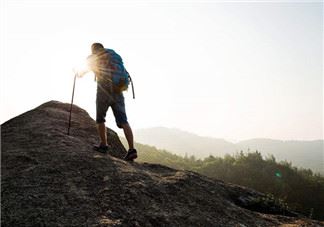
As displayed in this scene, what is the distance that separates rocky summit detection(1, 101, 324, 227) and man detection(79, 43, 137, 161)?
0.67 m

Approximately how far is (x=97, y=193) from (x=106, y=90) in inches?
126

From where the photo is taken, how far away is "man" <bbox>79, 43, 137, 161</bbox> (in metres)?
7.43

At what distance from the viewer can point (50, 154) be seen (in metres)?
6.16

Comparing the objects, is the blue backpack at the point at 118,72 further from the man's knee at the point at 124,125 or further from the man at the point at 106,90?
the man's knee at the point at 124,125

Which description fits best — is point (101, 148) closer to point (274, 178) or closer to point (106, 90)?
point (106, 90)

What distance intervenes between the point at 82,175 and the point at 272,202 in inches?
159

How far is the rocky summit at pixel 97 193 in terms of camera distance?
4.15 m

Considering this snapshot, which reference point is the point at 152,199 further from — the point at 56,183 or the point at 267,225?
the point at 267,225

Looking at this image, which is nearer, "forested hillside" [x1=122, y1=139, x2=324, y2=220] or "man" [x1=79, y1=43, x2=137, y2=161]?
"man" [x1=79, y1=43, x2=137, y2=161]

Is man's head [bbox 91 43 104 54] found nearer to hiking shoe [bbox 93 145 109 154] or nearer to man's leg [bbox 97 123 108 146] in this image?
man's leg [bbox 97 123 108 146]

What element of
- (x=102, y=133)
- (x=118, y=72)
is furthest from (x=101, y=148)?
(x=118, y=72)

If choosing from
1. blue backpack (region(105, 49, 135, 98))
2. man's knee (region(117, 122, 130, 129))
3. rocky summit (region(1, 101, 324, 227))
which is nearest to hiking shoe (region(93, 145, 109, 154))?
→ rocky summit (region(1, 101, 324, 227))

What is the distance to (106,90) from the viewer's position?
24.7 ft

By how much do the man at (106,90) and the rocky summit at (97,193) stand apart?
2.19 feet
